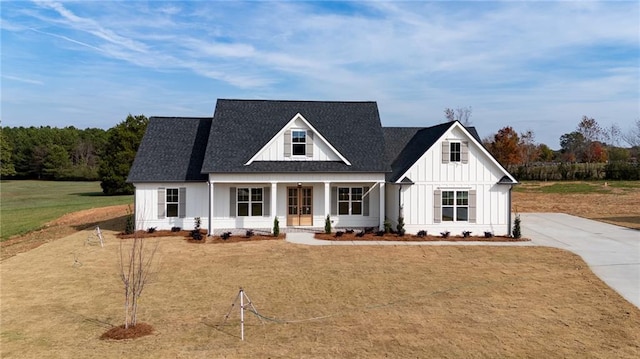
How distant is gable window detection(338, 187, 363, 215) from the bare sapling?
9761mm

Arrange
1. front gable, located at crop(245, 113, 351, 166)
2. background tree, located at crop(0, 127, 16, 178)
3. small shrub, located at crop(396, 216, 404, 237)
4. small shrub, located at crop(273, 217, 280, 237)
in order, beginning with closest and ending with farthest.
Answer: small shrub, located at crop(273, 217, 280, 237) → small shrub, located at crop(396, 216, 404, 237) → front gable, located at crop(245, 113, 351, 166) → background tree, located at crop(0, 127, 16, 178)

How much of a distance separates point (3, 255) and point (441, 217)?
20.0m

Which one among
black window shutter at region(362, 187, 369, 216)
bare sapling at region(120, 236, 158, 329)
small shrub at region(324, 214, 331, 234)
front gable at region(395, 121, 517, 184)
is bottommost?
bare sapling at region(120, 236, 158, 329)

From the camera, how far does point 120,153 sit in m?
52.5

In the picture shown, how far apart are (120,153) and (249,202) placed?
116ft

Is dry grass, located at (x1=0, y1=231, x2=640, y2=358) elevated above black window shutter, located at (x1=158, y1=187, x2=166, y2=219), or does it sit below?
below

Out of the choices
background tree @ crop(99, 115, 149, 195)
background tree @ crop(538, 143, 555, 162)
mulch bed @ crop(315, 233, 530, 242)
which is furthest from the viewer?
background tree @ crop(538, 143, 555, 162)

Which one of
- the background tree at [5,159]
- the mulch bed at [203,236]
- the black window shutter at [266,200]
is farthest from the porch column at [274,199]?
the background tree at [5,159]

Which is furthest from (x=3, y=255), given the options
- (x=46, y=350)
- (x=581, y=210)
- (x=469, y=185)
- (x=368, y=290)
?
(x=581, y=210)

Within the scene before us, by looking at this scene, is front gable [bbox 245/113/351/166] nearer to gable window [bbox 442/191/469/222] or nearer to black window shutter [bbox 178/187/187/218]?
black window shutter [bbox 178/187/187/218]

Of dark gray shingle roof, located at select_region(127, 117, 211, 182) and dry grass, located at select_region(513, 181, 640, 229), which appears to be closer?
dark gray shingle roof, located at select_region(127, 117, 211, 182)

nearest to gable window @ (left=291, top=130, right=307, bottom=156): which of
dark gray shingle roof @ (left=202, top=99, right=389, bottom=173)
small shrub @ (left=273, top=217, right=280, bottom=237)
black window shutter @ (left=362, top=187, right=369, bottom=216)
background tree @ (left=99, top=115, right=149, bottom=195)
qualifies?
dark gray shingle roof @ (left=202, top=99, right=389, bottom=173)

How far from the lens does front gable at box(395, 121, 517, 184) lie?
2236cm

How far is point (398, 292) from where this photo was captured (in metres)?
12.8
